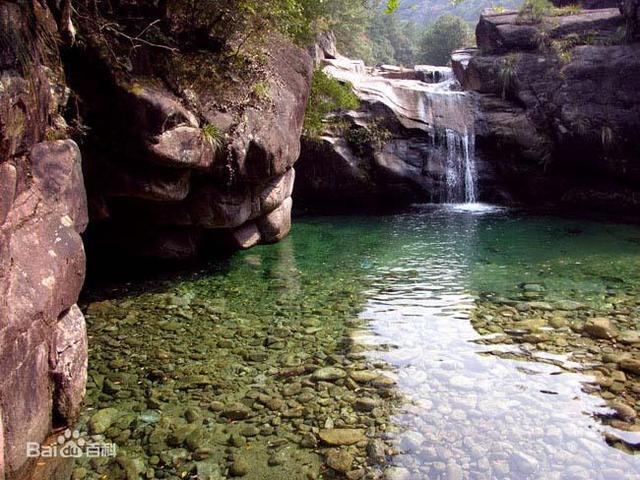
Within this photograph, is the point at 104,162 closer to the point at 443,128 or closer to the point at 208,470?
the point at 208,470

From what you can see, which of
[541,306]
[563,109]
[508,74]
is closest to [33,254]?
[541,306]

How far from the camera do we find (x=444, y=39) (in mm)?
40281

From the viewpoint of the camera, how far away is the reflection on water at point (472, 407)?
3754 mm

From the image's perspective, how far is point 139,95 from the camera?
669 centimetres

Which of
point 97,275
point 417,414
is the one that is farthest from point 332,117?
point 417,414

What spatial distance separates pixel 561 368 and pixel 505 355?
59 centimetres

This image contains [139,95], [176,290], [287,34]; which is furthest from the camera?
[287,34]

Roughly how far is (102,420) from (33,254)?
63.3 inches

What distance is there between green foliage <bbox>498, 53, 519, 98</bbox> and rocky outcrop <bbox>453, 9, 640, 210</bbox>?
0.11ft

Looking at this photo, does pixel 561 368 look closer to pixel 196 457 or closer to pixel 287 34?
pixel 196 457

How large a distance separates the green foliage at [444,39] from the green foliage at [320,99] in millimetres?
28324

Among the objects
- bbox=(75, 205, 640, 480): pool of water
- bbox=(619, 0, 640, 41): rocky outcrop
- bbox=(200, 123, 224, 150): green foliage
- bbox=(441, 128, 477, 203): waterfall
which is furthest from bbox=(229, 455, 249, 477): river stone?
bbox=(619, 0, 640, 41): rocky outcrop

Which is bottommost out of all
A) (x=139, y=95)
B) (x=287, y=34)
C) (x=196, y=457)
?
(x=196, y=457)

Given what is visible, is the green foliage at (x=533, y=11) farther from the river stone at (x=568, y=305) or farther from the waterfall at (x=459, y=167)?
the river stone at (x=568, y=305)
